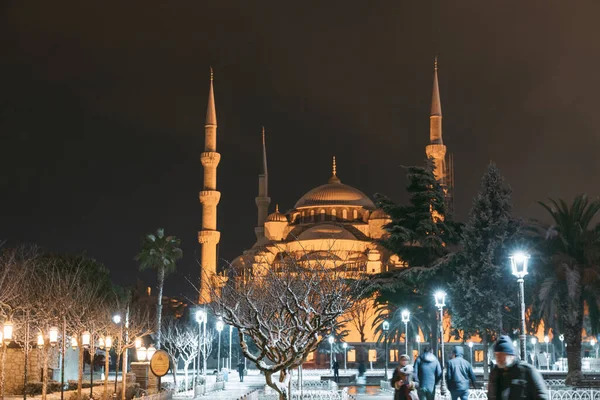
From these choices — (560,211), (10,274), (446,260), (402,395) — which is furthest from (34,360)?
(402,395)

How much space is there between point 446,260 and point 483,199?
105 inches

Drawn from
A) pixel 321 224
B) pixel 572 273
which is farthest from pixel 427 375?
pixel 321 224

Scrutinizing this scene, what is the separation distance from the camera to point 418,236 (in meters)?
34.8

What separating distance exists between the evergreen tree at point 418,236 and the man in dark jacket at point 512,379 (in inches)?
1064

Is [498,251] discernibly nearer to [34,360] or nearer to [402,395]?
[34,360]

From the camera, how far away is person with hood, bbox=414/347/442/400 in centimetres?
1327

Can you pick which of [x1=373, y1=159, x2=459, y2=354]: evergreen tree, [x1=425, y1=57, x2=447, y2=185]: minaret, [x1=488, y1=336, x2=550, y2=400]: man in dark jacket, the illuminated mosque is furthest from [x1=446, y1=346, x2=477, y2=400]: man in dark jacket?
[x1=425, y1=57, x2=447, y2=185]: minaret

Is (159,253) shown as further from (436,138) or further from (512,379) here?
(512,379)

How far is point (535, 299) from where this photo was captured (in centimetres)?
2789

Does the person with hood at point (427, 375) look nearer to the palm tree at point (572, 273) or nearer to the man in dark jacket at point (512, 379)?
the man in dark jacket at point (512, 379)

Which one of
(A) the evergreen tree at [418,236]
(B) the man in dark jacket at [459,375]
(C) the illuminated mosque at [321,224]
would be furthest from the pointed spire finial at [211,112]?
(B) the man in dark jacket at [459,375]

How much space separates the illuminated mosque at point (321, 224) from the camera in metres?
63.1

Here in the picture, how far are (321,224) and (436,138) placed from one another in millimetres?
17896

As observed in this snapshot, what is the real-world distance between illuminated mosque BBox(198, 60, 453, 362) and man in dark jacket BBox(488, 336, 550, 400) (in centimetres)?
4486
